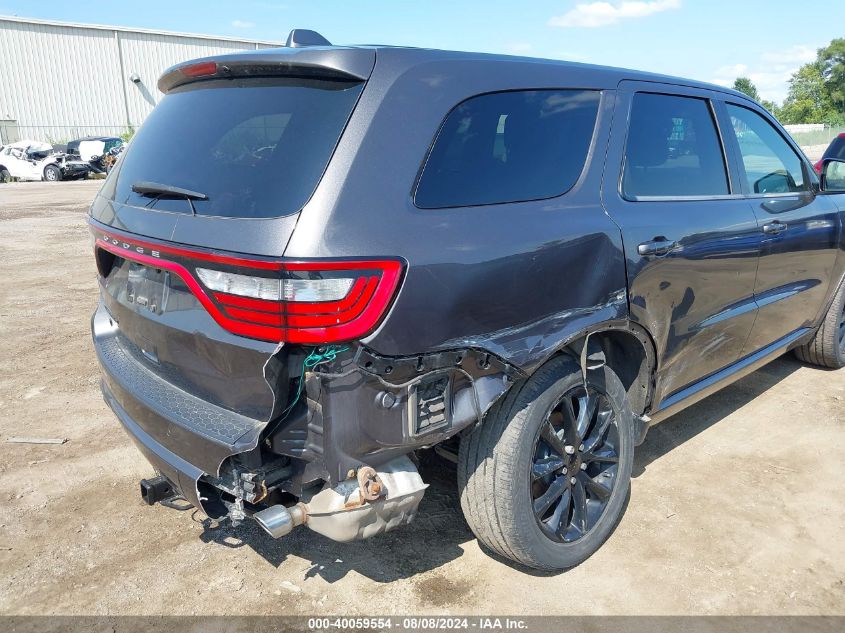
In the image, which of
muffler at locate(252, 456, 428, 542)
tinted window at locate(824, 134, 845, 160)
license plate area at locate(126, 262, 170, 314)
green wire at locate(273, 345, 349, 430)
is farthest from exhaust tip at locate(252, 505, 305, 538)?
tinted window at locate(824, 134, 845, 160)

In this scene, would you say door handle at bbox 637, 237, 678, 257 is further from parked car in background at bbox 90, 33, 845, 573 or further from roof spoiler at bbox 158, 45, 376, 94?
roof spoiler at bbox 158, 45, 376, 94

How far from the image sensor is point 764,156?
3.79 m

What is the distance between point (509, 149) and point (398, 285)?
763 mm

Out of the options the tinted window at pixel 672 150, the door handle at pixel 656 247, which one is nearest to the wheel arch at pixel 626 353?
the door handle at pixel 656 247

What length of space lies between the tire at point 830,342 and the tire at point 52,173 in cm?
2717

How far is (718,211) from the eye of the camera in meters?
3.19

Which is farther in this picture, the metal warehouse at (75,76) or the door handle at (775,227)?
the metal warehouse at (75,76)

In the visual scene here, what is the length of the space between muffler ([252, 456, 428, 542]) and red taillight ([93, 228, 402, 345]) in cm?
51

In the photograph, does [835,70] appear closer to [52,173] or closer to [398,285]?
[52,173]

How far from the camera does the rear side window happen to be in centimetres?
216

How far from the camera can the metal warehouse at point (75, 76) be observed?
3797cm

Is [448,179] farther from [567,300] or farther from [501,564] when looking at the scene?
[501,564]

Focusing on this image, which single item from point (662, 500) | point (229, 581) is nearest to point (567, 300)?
point (662, 500)

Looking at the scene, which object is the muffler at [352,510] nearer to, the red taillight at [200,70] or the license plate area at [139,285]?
the license plate area at [139,285]
